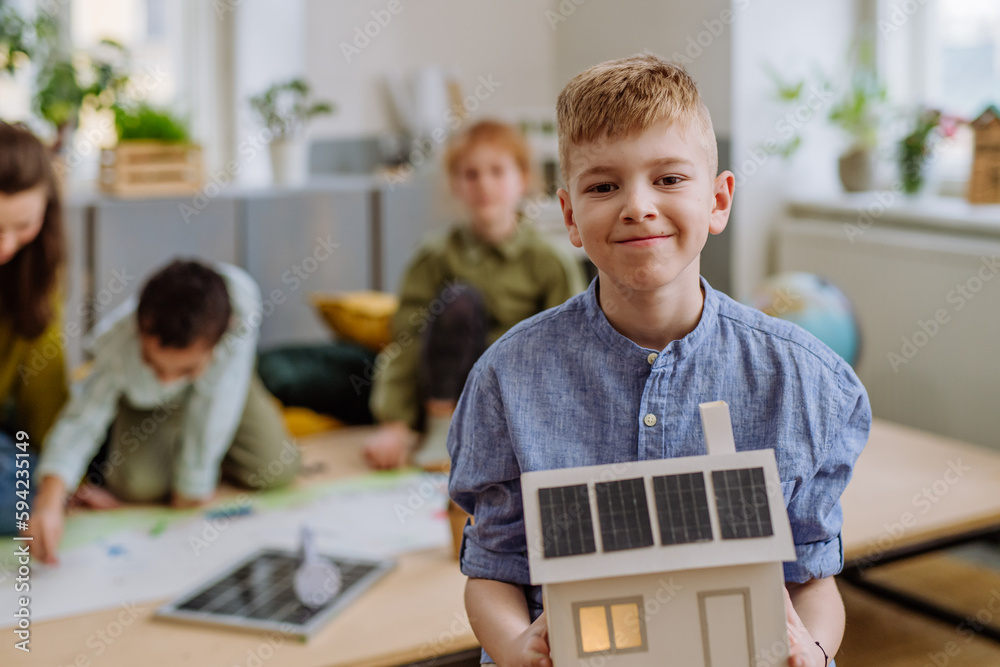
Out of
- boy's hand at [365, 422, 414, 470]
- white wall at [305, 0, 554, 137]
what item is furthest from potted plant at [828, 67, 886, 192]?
boy's hand at [365, 422, 414, 470]

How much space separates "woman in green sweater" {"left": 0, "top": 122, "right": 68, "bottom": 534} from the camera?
166 centimetres

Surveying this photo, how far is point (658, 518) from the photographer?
2.37 feet

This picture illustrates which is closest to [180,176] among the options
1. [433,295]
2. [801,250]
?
[433,295]

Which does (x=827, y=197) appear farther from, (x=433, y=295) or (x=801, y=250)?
(x=433, y=295)

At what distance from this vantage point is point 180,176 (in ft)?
9.71

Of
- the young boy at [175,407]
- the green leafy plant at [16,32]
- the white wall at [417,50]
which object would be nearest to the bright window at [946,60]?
the white wall at [417,50]

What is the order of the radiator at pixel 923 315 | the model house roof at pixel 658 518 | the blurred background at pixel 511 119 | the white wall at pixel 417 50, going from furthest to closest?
1. the white wall at pixel 417 50
2. the blurred background at pixel 511 119
3. the radiator at pixel 923 315
4. the model house roof at pixel 658 518

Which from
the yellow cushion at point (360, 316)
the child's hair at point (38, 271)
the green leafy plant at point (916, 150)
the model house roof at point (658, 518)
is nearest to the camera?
the model house roof at point (658, 518)

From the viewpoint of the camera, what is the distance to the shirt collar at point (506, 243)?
231 cm

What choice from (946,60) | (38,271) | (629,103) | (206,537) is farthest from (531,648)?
(946,60)

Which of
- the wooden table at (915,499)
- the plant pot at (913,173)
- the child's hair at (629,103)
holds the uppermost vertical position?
the plant pot at (913,173)

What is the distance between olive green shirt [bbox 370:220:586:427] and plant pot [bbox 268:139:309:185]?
41.0 inches

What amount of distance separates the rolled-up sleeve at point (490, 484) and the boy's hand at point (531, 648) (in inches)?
3.6

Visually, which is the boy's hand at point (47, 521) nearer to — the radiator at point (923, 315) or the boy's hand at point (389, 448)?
the boy's hand at point (389, 448)
